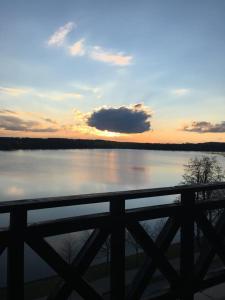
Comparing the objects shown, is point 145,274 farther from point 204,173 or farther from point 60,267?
point 204,173

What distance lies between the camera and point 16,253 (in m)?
3.43

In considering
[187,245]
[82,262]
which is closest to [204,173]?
[187,245]

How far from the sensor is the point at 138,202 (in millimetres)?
69000

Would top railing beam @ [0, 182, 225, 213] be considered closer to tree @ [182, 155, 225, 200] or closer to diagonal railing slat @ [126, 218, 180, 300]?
diagonal railing slat @ [126, 218, 180, 300]

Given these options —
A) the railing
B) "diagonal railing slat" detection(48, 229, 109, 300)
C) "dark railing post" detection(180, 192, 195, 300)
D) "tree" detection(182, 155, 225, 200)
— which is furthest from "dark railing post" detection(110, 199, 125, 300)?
"tree" detection(182, 155, 225, 200)

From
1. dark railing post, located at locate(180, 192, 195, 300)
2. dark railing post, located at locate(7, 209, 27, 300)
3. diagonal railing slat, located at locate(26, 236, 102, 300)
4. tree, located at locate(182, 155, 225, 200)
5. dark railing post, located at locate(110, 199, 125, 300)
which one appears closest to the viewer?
dark railing post, located at locate(7, 209, 27, 300)

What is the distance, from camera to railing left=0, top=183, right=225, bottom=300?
3443mm

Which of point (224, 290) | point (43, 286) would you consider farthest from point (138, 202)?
point (224, 290)

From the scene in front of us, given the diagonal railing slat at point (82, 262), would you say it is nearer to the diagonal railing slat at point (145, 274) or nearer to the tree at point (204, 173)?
the diagonal railing slat at point (145, 274)

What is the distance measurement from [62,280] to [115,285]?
70 cm

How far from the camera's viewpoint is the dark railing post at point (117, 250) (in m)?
4.05

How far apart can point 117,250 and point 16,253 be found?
1.18 metres

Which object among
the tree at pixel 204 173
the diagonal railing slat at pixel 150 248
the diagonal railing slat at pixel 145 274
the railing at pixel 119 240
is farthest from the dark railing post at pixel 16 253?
the tree at pixel 204 173

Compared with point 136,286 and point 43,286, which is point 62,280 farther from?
point 43,286
